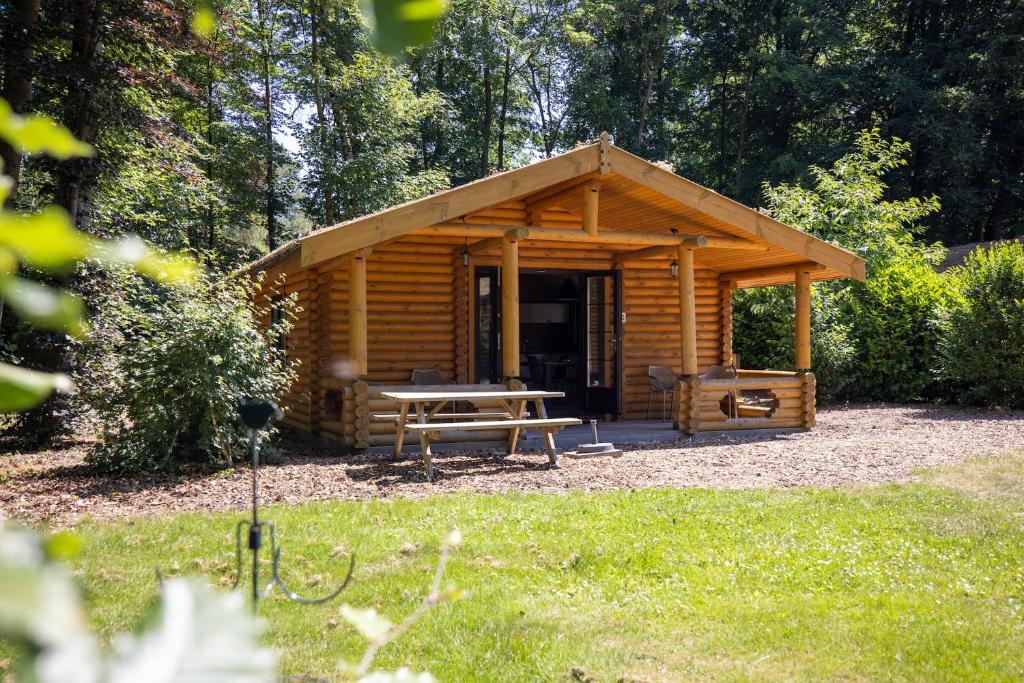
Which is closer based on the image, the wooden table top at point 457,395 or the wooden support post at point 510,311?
the wooden table top at point 457,395

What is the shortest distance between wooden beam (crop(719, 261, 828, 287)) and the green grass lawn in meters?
5.49

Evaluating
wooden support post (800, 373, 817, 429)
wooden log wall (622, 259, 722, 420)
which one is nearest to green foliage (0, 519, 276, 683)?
wooden support post (800, 373, 817, 429)

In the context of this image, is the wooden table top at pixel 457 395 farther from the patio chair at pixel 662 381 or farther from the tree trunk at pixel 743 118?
the tree trunk at pixel 743 118

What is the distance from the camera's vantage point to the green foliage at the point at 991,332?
46.2 feet

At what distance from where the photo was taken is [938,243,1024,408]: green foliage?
1409 centimetres

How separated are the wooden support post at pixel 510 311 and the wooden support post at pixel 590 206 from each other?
3.30 ft

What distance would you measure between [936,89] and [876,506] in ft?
76.5

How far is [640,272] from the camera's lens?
44.7 feet

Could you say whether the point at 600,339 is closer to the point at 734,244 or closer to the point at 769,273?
the point at 734,244

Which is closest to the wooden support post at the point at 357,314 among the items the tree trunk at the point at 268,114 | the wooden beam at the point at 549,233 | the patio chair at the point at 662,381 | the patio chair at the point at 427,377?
the wooden beam at the point at 549,233

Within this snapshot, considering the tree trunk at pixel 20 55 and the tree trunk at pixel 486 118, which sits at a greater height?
the tree trunk at pixel 486 118

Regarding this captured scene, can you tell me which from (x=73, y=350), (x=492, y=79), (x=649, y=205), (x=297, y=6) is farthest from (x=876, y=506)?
(x=492, y=79)

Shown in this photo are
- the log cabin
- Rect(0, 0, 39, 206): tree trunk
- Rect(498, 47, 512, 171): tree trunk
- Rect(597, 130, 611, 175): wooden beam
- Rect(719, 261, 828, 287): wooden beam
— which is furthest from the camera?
Rect(498, 47, 512, 171): tree trunk

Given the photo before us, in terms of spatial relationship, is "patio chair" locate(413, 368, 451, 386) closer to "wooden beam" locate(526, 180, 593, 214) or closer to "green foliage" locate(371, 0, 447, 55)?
"wooden beam" locate(526, 180, 593, 214)
